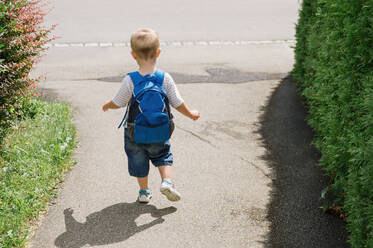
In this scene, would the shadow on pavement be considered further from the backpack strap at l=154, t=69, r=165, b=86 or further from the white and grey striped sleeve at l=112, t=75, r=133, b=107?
the white and grey striped sleeve at l=112, t=75, r=133, b=107

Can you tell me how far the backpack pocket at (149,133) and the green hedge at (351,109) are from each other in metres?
1.60

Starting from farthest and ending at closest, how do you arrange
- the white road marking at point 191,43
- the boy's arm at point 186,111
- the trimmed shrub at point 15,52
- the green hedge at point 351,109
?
the white road marking at point 191,43
the trimmed shrub at point 15,52
the boy's arm at point 186,111
the green hedge at point 351,109

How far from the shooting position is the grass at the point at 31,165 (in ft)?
14.1

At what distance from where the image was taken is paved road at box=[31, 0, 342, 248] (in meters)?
4.35

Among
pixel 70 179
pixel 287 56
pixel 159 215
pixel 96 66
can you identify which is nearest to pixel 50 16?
pixel 96 66

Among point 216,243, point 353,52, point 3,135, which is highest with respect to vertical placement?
point 353,52

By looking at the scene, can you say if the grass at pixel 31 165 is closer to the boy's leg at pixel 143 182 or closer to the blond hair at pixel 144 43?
the boy's leg at pixel 143 182

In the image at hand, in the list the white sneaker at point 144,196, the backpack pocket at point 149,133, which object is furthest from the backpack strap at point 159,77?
the white sneaker at point 144,196

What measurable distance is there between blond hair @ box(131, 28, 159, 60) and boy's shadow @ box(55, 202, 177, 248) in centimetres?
148

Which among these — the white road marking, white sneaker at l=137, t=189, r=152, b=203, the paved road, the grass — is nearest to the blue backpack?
white sneaker at l=137, t=189, r=152, b=203

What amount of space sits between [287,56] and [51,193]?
7132 millimetres

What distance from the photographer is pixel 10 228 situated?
415 cm

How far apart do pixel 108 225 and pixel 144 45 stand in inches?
64.6

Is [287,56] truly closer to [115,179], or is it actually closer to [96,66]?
[96,66]
